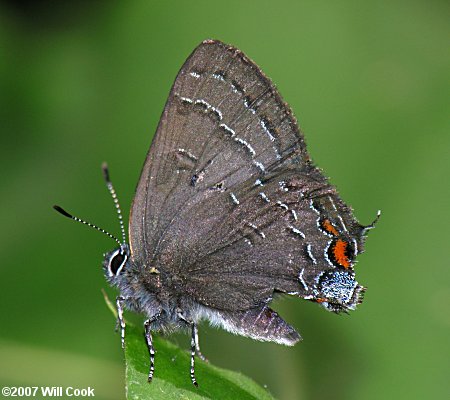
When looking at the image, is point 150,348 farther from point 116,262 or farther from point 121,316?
point 116,262

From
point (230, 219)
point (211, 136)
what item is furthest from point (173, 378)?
point (211, 136)

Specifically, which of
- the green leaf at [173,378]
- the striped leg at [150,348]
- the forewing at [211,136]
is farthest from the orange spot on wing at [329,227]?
the striped leg at [150,348]

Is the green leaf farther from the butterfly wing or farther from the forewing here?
the forewing

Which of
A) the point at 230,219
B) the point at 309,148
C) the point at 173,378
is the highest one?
the point at 309,148

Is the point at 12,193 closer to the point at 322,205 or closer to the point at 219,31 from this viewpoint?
the point at 219,31

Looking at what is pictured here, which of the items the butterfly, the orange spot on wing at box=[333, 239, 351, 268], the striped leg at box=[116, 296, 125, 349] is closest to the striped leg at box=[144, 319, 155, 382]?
the butterfly

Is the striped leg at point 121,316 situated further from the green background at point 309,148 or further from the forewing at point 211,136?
the green background at point 309,148

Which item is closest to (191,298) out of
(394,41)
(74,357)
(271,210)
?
(271,210)
